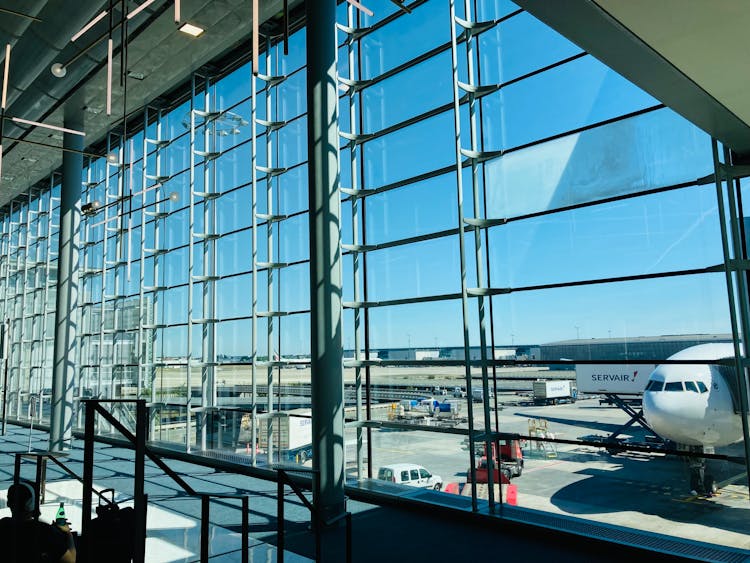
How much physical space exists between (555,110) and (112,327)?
13669 millimetres

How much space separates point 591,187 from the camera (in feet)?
21.9

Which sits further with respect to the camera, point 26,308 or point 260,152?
point 26,308

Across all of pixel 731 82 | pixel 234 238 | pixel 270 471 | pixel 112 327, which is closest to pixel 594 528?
pixel 731 82

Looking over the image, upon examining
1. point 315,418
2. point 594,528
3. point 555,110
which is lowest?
point 594,528

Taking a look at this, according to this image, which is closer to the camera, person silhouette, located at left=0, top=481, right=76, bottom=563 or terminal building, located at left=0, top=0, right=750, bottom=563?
person silhouette, located at left=0, top=481, right=76, bottom=563

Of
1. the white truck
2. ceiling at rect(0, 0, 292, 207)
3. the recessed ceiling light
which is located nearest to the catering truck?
the white truck

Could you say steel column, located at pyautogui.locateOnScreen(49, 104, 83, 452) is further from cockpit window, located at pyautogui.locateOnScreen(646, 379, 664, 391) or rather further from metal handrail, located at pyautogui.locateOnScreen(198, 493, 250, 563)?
cockpit window, located at pyautogui.locateOnScreen(646, 379, 664, 391)

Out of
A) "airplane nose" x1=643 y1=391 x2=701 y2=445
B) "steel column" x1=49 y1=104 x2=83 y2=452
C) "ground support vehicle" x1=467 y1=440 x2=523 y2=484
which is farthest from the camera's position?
"steel column" x1=49 y1=104 x2=83 y2=452

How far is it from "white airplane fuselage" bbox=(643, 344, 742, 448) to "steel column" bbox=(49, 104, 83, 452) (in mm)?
13006

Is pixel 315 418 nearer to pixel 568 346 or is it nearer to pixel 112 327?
pixel 568 346

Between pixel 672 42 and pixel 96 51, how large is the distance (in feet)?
32.7

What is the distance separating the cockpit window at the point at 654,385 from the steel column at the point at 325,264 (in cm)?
366

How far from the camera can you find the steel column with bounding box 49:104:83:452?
13805mm

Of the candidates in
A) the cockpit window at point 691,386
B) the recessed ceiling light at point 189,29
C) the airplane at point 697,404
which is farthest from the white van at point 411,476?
the recessed ceiling light at point 189,29
